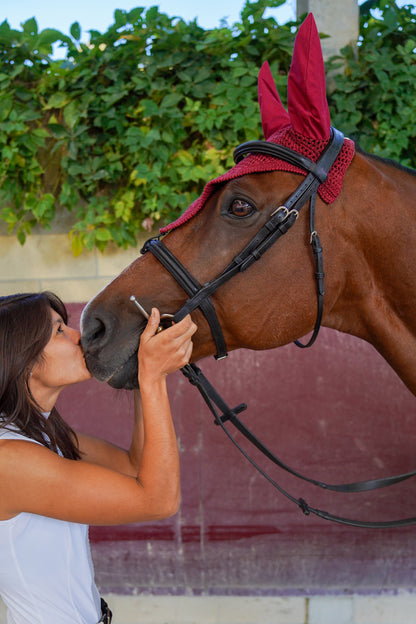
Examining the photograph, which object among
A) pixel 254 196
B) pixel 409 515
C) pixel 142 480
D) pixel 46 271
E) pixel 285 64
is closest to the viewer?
pixel 142 480

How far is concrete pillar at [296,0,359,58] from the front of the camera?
3053mm

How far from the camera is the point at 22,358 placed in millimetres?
1451

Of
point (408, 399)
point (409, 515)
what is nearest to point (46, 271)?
point (408, 399)

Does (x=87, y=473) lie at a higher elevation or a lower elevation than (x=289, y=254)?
lower

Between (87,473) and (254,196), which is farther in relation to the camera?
(254,196)

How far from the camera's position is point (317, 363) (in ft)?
9.84

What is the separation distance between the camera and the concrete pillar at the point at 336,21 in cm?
305

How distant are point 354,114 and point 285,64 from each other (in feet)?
1.62

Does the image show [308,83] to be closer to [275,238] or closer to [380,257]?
[275,238]

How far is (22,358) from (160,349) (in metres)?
0.39

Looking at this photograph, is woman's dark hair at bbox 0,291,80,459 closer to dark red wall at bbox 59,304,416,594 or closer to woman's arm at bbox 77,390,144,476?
woman's arm at bbox 77,390,144,476

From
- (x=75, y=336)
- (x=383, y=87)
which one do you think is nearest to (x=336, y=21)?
(x=383, y=87)

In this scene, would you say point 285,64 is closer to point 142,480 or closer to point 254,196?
point 254,196

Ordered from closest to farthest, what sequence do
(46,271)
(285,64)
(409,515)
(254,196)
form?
(254,196) → (409,515) → (285,64) → (46,271)
